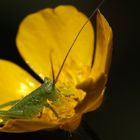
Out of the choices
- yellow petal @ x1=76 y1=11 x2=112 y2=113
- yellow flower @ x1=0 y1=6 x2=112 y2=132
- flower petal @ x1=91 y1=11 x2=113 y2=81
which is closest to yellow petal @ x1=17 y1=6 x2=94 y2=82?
yellow flower @ x1=0 y1=6 x2=112 y2=132

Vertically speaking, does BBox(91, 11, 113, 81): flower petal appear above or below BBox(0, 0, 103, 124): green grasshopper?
above

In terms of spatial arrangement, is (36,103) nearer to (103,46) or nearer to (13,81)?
(103,46)

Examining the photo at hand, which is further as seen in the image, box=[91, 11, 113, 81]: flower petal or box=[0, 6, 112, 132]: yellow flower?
box=[0, 6, 112, 132]: yellow flower

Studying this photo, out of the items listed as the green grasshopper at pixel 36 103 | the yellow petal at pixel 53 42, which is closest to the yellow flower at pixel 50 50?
the yellow petal at pixel 53 42

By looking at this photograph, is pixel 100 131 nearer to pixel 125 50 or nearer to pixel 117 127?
pixel 117 127

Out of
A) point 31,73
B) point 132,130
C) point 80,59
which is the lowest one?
point 31,73

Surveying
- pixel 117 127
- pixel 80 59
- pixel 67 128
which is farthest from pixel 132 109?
pixel 80 59

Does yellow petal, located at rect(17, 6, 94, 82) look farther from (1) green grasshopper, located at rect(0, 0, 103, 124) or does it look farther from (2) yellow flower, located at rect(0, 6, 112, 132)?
(1) green grasshopper, located at rect(0, 0, 103, 124)
